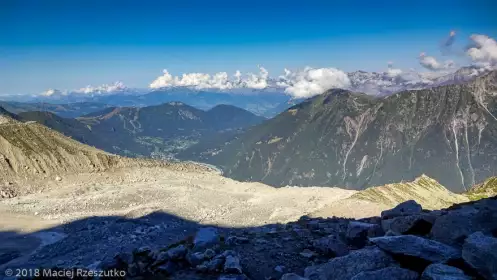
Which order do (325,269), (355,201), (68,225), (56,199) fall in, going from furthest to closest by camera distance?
(355,201)
(56,199)
(68,225)
(325,269)

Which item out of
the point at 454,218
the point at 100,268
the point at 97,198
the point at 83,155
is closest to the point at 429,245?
the point at 454,218

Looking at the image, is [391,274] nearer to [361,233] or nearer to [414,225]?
[414,225]

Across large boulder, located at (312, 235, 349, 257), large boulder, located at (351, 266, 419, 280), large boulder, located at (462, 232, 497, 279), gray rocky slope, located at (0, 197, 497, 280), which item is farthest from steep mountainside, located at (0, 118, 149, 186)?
large boulder, located at (462, 232, 497, 279)

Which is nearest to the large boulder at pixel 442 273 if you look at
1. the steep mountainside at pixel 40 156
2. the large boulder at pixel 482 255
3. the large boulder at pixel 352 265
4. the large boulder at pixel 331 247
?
the large boulder at pixel 482 255

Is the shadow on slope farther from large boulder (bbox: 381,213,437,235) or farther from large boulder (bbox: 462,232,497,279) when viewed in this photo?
large boulder (bbox: 462,232,497,279)

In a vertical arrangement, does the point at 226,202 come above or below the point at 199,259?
below

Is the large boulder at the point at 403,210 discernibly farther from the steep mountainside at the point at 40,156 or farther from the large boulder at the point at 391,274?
the steep mountainside at the point at 40,156

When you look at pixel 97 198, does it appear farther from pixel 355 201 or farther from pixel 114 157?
pixel 355 201
